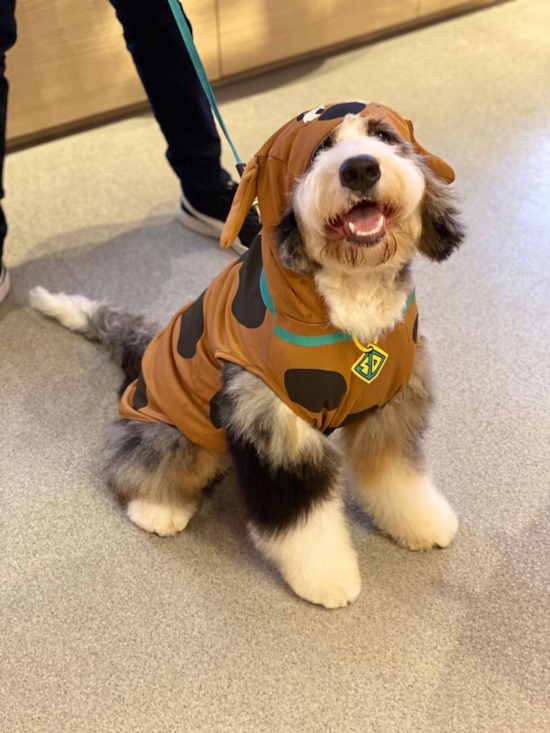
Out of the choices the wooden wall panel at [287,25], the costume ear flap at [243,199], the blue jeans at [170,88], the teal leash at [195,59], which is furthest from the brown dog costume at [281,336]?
the wooden wall panel at [287,25]

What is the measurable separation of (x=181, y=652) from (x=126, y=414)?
1.38 feet

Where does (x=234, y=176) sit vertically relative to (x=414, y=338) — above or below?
below

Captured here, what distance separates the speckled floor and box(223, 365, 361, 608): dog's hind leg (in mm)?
72

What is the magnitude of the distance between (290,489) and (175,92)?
1144mm

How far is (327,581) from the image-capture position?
128 cm

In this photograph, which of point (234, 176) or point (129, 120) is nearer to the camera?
point (234, 176)

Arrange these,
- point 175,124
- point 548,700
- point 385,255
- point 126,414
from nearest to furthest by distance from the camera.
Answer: point 385,255, point 548,700, point 126,414, point 175,124

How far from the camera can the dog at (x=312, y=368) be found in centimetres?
101

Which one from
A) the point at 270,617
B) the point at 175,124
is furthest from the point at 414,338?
the point at 175,124

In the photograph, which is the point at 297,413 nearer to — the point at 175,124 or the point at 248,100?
the point at 175,124

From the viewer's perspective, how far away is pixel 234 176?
2412 mm

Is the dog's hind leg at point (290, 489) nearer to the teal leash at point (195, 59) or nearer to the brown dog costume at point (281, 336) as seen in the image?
the brown dog costume at point (281, 336)

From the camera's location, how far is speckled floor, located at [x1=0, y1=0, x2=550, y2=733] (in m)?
1.19

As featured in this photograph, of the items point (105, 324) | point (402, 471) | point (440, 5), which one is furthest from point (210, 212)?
point (440, 5)
